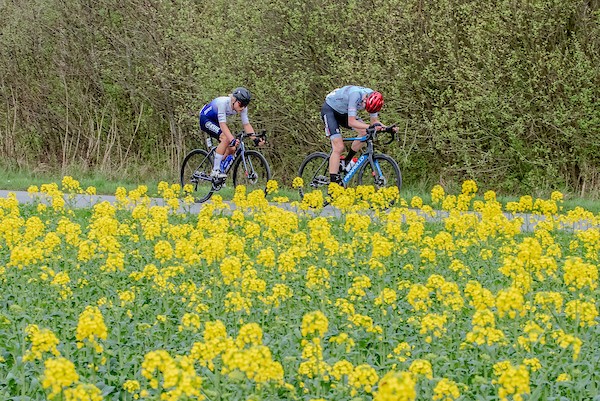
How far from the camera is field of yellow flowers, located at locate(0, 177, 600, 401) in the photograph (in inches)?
172

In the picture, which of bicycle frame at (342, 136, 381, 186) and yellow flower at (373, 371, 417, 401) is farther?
bicycle frame at (342, 136, 381, 186)

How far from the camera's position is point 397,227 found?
8.13 m

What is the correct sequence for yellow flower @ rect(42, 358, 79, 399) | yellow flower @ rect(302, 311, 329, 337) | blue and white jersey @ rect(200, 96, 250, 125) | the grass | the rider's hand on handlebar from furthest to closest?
the grass < blue and white jersey @ rect(200, 96, 250, 125) < the rider's hand on handlebar < yellow flower @ rect(302, 311, 329, 337) < yellow flower @ rect(42, 358, 79, 399)

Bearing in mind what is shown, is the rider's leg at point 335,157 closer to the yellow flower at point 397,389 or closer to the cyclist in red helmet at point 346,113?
the cyclist in red helmet at point 346,113

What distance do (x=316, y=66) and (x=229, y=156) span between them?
3.34m

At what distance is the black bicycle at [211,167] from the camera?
43.5 ft

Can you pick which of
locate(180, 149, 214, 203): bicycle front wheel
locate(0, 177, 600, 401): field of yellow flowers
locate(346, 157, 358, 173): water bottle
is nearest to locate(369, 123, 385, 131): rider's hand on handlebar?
locate(346, 157, 358, 173): water bottle

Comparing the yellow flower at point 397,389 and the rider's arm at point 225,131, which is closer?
the yellow flower at point 397,389

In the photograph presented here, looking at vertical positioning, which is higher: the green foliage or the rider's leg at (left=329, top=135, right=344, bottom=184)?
the green foliage

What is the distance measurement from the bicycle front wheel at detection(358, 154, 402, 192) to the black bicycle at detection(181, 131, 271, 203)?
4.33ft

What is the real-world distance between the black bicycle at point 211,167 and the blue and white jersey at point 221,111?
298 mm

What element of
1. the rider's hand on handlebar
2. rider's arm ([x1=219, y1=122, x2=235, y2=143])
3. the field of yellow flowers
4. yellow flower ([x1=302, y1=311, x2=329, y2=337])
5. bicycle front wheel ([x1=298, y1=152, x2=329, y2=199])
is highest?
the rider's hand on handlebar

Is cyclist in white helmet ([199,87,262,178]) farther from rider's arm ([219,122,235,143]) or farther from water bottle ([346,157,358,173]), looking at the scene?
water bottle ([346,157,358,173])

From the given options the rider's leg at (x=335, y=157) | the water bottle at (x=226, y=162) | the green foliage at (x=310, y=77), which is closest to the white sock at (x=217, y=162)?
the water bottle at (x=226, y=162)
